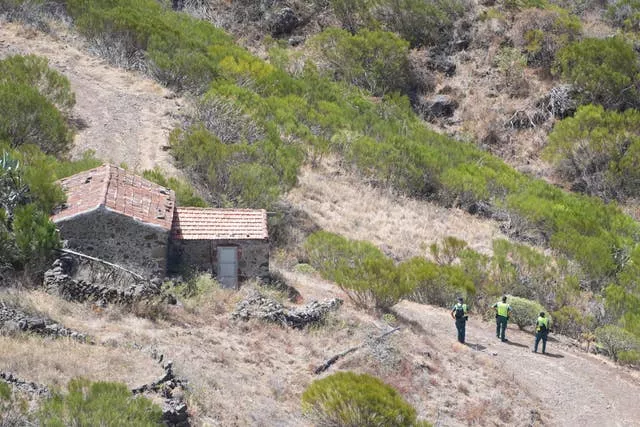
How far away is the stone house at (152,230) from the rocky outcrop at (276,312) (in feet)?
4.73

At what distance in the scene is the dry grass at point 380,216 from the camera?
78.0 ft

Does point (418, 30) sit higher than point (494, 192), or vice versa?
point (418, 30)

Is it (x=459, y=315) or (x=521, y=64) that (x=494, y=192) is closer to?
(x=521, y=64)

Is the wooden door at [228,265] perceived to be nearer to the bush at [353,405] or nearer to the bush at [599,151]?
the bush at [353,405]

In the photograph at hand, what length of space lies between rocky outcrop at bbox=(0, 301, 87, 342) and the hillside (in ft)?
0.48

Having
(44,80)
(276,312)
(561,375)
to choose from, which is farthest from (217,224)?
(44,80)

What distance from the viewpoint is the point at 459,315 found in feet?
51.1

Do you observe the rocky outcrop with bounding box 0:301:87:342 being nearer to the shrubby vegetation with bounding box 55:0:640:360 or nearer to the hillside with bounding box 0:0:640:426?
the hillside with bounding box 0:0:640:426

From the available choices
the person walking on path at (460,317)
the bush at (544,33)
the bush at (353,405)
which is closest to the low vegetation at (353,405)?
the bush at (353,405)

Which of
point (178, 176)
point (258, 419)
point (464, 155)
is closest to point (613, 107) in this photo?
point (464, 155)

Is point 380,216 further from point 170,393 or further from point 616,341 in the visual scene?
point 170,393

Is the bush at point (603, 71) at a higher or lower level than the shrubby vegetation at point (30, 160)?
higher

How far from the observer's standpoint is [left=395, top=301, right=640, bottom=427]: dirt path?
13961 millimetres

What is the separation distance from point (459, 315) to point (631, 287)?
9.22 m
